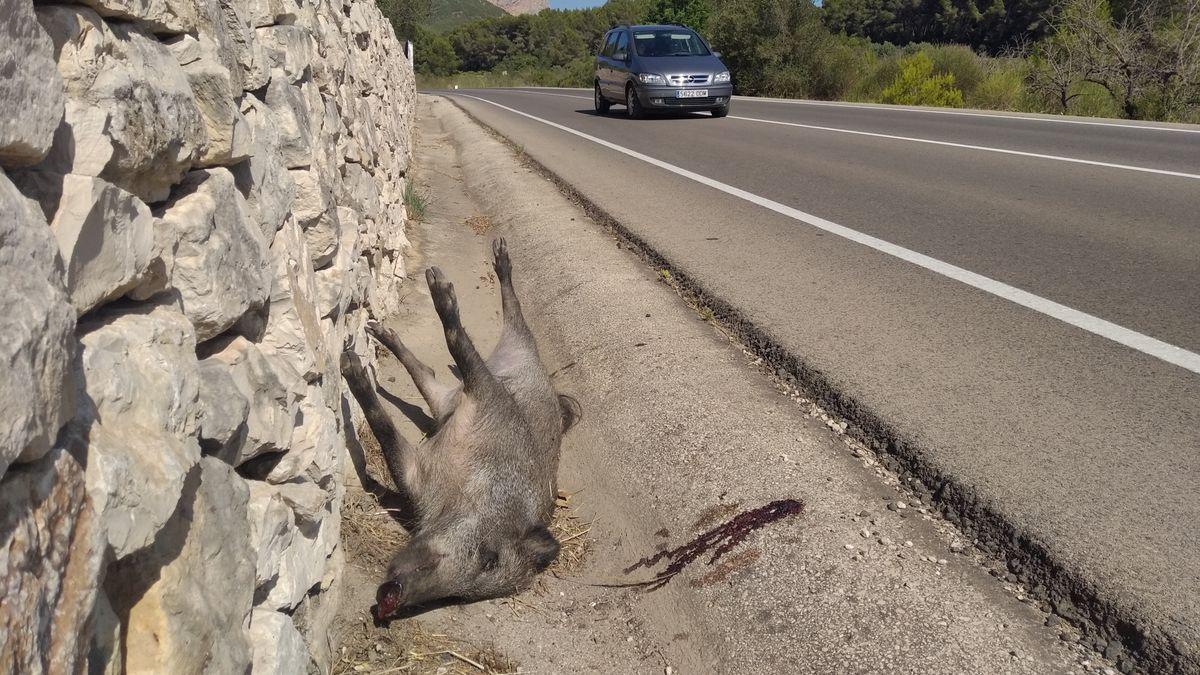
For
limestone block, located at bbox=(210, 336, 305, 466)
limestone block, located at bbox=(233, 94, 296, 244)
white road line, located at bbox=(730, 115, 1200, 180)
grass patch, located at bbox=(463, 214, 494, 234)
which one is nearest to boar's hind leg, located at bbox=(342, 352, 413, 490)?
limestone block, located at bbox=(233, 94, 296, 244)

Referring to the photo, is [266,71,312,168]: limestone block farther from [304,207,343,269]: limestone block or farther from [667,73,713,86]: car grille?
[667,73,713,86]: car grille

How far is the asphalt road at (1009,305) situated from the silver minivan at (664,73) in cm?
595

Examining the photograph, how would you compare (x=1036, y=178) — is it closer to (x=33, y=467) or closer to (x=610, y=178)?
(x=610, y=178)

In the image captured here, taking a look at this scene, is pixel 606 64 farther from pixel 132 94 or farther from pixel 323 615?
pixel 132 94

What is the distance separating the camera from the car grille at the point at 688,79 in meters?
17.0

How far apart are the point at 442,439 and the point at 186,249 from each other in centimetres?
183

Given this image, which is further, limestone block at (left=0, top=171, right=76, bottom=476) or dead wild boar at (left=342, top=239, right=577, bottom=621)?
dead wild boar at (left=342, top=239, right=577, bottom=621)

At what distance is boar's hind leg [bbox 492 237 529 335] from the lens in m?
4.83

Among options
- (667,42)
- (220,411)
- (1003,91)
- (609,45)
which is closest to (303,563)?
(220,411)

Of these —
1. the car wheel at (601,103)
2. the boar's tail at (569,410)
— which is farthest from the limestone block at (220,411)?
the car wheel at (601,103)

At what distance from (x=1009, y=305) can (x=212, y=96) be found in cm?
422

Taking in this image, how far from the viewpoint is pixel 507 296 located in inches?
196

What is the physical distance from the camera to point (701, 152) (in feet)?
39.4

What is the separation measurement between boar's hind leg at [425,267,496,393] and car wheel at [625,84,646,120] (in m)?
14.3
